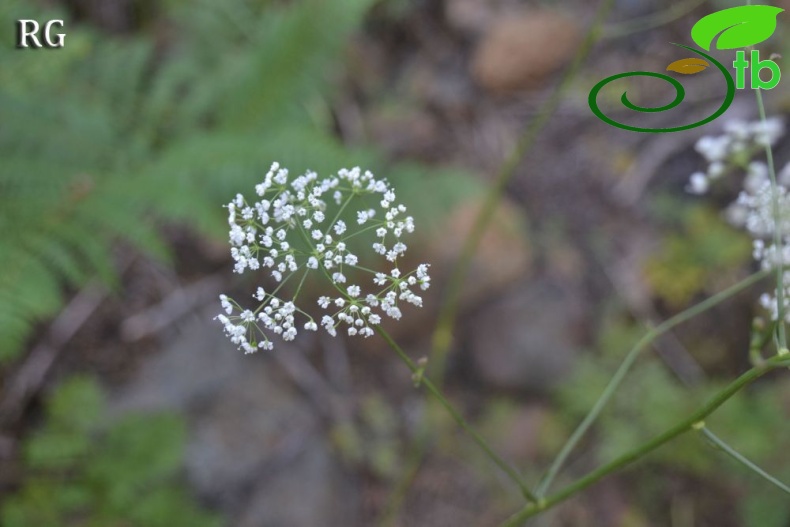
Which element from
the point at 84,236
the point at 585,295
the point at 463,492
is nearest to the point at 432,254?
the point at 585,295

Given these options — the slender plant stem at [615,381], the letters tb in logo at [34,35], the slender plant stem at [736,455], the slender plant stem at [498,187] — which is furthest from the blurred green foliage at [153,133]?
the slender plant stem at [736,455]

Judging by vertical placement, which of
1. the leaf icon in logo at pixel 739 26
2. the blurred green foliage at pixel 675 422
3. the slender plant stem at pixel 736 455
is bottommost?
the blurred green foliage at pixel 675 422

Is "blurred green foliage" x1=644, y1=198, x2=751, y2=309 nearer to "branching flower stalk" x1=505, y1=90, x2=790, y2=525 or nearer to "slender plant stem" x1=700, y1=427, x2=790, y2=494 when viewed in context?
"branching flower stalk" x1=505, y1=90, x2=790, y2=525

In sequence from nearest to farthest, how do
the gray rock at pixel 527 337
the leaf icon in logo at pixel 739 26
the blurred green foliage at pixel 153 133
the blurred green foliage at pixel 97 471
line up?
the leaf icon in logo at pixel 739 26 < the blurred green foliage at pixel 97 471 < the blurred green foliage at pixel 153 133 < the gray rock at pixel 527 337

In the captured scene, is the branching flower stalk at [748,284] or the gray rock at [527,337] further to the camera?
the gray rock at [527,337]

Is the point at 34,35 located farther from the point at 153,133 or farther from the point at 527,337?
the point at 527,337

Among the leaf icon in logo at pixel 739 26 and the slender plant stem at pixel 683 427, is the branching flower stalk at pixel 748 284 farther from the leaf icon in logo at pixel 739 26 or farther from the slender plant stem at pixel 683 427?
the leaf icon in logo at pixel 739 26
